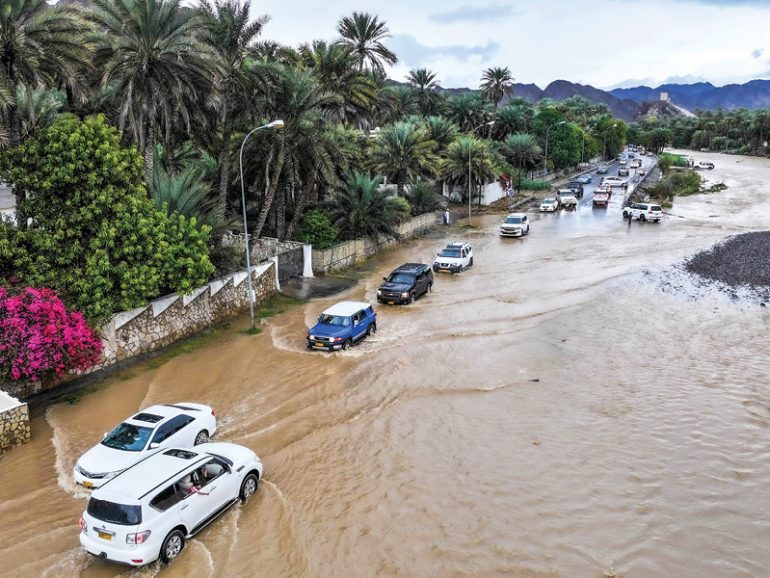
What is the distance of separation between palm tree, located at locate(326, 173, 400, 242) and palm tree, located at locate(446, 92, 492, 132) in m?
39.5

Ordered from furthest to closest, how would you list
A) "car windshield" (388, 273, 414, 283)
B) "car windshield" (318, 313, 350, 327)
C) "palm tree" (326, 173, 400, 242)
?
"palm tree" (326, 173, 400, 242) < "car windshield" (388, 273, 414, 283) < "car windshield" (318, 313, 350, 327)

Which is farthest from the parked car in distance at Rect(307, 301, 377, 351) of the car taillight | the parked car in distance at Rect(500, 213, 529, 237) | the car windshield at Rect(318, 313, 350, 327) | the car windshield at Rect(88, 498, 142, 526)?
the parked car in distance at Rect(500, 213, 529, 237)

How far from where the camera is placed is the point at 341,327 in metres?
21.3

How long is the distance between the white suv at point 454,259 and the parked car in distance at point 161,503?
74.7 ft

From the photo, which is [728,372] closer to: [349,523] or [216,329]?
[349,523]

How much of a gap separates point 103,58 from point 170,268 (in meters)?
9.86

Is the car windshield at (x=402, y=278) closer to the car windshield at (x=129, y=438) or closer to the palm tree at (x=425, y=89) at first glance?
the car windshield at (x=129, y=438)

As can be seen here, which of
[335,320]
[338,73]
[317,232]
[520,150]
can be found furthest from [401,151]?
[520,150]

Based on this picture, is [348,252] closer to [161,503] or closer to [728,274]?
Answer: [728,274]

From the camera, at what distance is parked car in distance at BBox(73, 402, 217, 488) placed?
1260 centimetres

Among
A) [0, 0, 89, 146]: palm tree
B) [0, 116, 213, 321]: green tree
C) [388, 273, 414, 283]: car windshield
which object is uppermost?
[0, 0, 89, 146]: palm tree

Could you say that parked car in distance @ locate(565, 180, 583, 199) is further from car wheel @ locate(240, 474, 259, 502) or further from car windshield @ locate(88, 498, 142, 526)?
car windshield @ locate(88, 498, 142, 526)

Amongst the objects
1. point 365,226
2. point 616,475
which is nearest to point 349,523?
point 616,475

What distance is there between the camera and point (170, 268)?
67.4 ft
